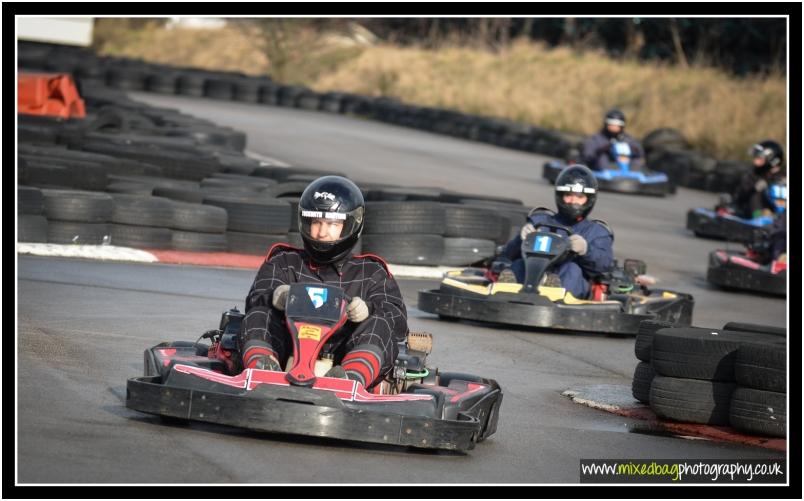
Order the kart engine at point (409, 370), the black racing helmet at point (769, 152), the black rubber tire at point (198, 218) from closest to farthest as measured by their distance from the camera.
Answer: the kart engine at point (409, 370)
the black rubber tire at point (198, 218)
the black racing helmet at point (769, 152)

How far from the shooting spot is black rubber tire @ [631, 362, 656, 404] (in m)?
7.07

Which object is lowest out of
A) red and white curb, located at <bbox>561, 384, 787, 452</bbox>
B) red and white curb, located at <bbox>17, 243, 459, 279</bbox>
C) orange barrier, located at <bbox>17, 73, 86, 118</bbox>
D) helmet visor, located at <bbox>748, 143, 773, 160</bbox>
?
red and white curb, located at <bbox>561, 384, 787, 452</bbox>

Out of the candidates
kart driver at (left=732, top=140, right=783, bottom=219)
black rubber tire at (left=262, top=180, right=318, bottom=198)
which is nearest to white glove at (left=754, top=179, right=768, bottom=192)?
kart driver at (left=732, top=140, right=783, bottom=219)

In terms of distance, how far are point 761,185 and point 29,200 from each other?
840cm

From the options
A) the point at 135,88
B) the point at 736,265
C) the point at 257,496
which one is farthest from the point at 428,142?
the point at 257,496

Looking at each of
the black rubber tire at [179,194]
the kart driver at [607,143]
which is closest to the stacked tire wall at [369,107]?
the kart driver at [607,143]

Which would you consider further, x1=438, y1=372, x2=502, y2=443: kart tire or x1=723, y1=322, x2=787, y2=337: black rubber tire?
x1=723, y1=322, x2=787, y2=337: black rubber tire

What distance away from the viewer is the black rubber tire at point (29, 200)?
11117 mm

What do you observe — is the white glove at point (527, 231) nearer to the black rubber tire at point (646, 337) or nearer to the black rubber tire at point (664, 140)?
the black rubber tire at point (646, 337)

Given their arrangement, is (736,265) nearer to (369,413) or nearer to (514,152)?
(369,413)

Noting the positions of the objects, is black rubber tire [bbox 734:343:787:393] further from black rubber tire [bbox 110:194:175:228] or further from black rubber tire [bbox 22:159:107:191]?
black rubber tire [bbox 22:159:107:191]

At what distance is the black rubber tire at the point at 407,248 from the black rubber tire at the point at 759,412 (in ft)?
19.4

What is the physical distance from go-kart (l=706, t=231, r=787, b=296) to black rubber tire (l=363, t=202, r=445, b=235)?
282 cm

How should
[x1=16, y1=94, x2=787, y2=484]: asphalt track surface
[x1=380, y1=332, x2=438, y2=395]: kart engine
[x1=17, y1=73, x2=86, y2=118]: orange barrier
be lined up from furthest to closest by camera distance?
[x1=17, y1=73, x2=86, y2=118]: orange barrier → [x1=380, y1=332, x2=438, y2=395]: kart engine → [x1=16, y1=94, x2=787, y2=484]: asphalt track surface
